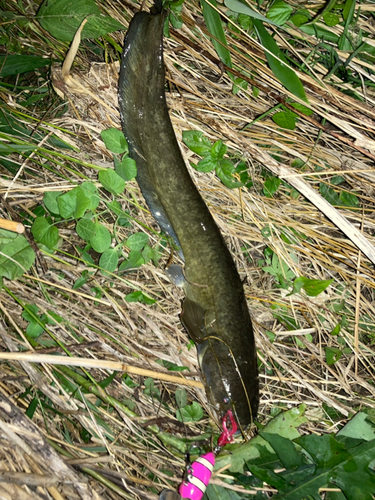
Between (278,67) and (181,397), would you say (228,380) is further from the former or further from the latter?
(278,67)

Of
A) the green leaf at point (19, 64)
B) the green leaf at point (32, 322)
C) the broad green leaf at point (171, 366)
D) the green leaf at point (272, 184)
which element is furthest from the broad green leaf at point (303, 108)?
the green leaf at point (32, 322)

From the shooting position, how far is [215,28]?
8.32ft

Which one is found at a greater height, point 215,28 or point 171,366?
point 215,28

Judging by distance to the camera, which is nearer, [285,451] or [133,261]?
[285,451]

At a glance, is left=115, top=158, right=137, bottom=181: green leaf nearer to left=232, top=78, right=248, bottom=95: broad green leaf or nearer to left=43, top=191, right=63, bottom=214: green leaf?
left=43, top=191, right=63, bottom=214: green leaf

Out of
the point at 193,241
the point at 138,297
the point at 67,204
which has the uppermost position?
the point at 193,241

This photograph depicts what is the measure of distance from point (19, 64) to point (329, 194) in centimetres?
232

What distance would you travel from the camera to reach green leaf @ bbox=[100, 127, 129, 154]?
7.79 feet

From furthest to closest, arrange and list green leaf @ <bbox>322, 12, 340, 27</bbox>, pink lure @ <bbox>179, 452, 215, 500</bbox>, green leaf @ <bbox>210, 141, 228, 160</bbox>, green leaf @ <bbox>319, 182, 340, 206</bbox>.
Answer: green leaf @ <bbox>319, 182, 340, 206</bbox> < green leaf @ <bbox>322, 12, 340, 27</bbox> < green leaf @ <bbox>210, 141, 228, 160</bbox> < pink lure @ <bbox>179, 452, 215, 500</bbox>

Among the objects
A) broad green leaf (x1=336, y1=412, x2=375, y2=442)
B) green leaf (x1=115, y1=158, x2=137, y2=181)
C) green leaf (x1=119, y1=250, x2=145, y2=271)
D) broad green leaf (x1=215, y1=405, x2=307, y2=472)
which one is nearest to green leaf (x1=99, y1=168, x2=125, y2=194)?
green leaf (x1=115, y1=158, x2=137, y2=181)

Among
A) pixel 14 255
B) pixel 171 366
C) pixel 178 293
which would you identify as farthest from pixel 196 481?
pixel 14 255

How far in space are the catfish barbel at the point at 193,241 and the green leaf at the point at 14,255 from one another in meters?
0.80

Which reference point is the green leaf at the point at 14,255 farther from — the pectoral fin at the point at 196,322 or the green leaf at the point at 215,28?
the green leaf at the point at 215,28

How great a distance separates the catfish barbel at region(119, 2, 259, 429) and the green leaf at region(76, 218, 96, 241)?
399mm
